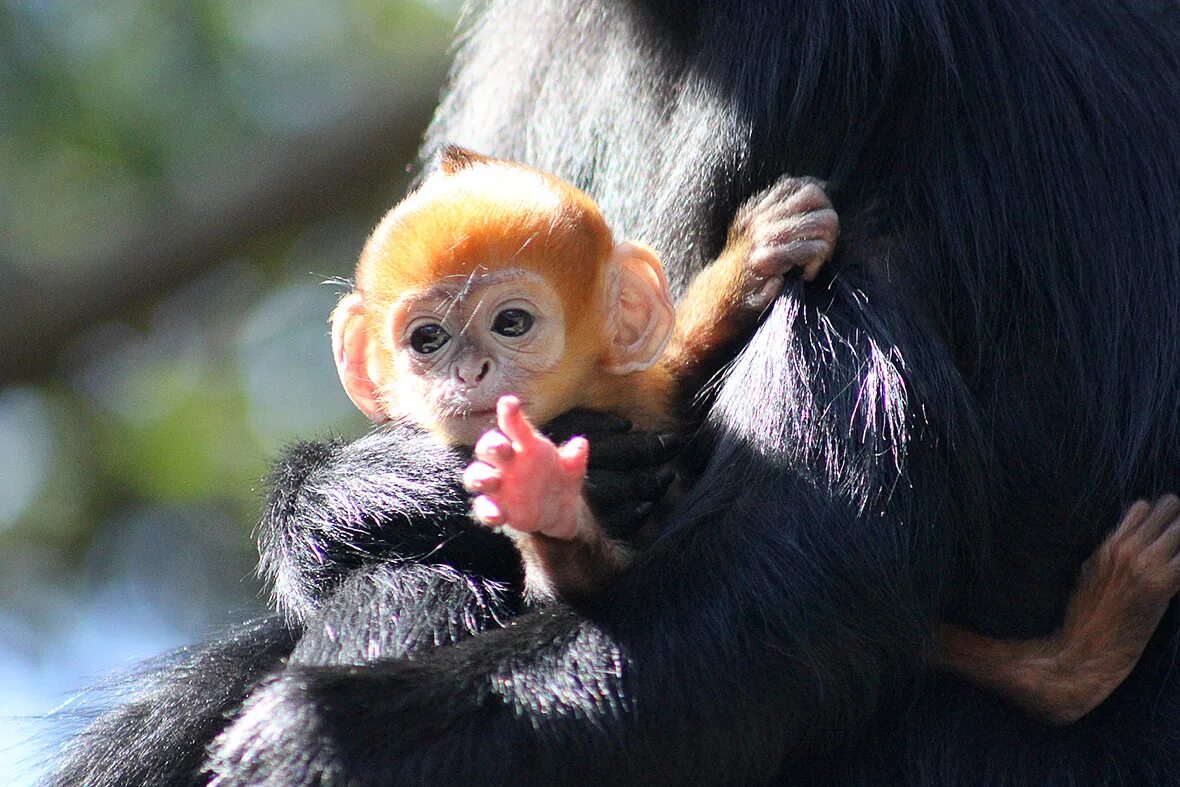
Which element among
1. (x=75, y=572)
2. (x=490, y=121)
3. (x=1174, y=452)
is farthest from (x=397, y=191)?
(x=1174, y=452)

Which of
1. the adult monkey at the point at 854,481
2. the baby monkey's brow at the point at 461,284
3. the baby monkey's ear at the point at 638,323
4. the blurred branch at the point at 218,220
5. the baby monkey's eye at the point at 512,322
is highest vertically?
the blurred branch at the point at 218,220

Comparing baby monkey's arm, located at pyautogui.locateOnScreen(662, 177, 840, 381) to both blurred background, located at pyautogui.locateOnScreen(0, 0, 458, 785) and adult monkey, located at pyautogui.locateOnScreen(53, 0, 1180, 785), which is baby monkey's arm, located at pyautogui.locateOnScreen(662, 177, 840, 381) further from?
blurred background, located at pyautogui.locateOnScreen(0, 0, 458, 785)

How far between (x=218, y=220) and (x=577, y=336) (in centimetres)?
401

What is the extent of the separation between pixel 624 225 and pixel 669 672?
1.22m

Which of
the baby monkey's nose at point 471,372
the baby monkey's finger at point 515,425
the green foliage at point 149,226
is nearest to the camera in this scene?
the baby monkey's finger at point 515,425

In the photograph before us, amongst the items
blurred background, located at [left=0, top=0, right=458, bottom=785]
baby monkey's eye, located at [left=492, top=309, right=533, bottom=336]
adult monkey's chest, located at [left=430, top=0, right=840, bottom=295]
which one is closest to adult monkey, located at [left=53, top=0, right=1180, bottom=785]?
adult monkey's chest, located at [left=430, top=0, right=840, bottom=295]

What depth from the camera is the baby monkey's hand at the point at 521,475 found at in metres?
2.33

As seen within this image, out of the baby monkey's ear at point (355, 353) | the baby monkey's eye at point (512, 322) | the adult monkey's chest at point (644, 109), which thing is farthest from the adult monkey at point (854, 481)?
the baby monkey's eye at point (512, 322)

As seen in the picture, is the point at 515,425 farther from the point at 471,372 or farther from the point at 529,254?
the point at 529,254

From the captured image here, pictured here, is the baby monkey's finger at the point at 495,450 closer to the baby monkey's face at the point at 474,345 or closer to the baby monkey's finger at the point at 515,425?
the baby monkey's finger at the point at 515,425

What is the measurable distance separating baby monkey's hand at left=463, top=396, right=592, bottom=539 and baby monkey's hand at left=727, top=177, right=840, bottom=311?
0.61 metres

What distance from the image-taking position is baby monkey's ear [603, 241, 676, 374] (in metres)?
3.05

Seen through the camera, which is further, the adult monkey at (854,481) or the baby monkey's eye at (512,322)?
the baby monkey's eye at (512,322)

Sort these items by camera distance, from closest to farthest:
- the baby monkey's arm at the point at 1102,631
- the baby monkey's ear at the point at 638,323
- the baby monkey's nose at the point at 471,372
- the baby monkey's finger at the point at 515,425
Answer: the baby monkey's finger at the point at 515,425 → the baby monkey's arm at the point at 1102,631 → the baby monkey's nose at the point at 471,372 → the baby monkey's ear at the point at 638,323
